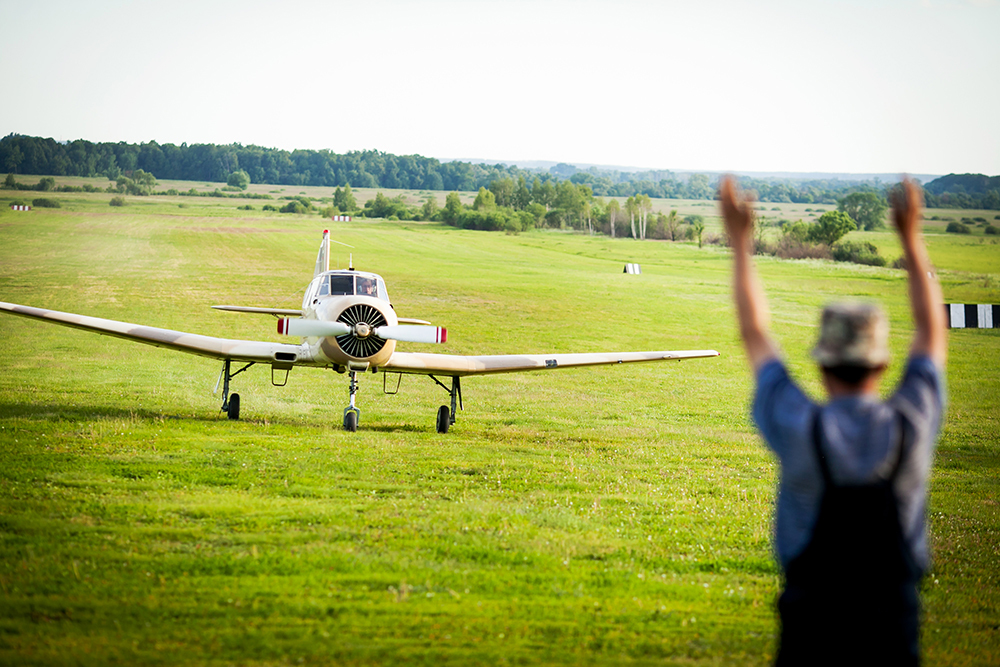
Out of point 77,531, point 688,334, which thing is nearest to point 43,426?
point 77,531

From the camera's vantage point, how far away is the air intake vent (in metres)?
15.5

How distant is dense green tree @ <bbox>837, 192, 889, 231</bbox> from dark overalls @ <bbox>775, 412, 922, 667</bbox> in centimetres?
6763

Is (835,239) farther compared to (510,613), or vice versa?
(835,239)

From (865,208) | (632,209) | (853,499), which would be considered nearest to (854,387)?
(853,499)

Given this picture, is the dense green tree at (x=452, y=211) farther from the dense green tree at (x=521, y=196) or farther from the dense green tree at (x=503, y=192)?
the dense green tree at (x=503, y=192)

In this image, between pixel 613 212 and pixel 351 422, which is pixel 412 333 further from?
pixel 613 212

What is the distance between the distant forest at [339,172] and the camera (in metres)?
59.9

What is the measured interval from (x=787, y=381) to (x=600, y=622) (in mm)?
4343

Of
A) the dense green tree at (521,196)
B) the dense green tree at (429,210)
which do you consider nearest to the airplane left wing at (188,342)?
the dense green tree at (429,210)

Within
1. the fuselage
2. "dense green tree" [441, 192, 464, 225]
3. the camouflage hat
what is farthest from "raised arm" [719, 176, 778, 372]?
"dense green tree" [441, 192, 464, 225]

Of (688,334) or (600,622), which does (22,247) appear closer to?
(688,334)

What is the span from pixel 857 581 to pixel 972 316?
43.0m

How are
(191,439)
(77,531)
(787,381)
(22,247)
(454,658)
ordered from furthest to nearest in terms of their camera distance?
(22,247)
(191,439)
(77,531)
(454,658)
(787,381)

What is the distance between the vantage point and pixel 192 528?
908cm
